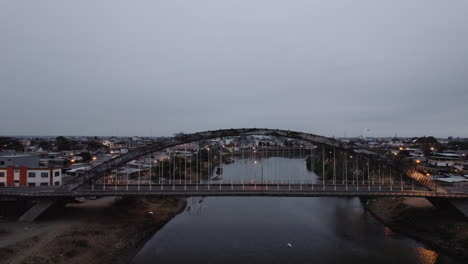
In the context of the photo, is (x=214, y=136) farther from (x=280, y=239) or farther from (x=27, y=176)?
(x=27, y=176)

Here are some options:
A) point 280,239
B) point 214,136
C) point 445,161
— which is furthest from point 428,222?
point 445,161

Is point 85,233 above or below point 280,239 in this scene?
above

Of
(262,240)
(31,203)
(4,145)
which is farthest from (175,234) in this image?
(4,145)

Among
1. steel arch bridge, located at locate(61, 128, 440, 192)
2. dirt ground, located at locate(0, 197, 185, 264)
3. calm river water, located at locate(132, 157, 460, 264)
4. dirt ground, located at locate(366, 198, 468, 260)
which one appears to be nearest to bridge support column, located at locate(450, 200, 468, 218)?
dirt ground, located at locate(366, 198, 468, 260)

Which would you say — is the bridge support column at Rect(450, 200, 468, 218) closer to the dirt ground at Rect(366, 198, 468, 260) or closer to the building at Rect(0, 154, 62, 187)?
the dirt ground at Rect(366, 198, 468, 260)

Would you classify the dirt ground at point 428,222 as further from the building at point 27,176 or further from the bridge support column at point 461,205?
the building at point 27,176

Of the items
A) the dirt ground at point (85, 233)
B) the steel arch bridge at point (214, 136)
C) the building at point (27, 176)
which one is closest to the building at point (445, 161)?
the steel arch bridge at point (214, 136)
